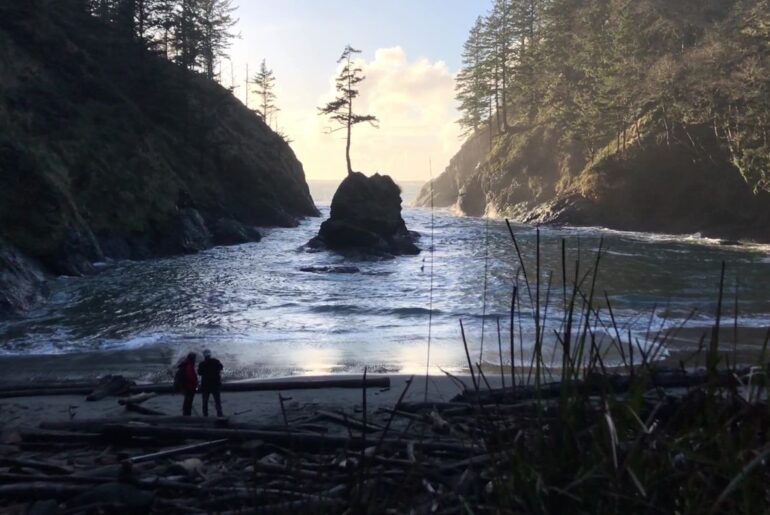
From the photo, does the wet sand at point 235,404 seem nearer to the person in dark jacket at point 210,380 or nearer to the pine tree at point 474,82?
the person in dark jacket at point 210,380

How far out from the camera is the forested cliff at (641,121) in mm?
40125

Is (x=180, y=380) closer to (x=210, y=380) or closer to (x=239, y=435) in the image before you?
(x=210, y=380)

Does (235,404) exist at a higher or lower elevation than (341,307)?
higher

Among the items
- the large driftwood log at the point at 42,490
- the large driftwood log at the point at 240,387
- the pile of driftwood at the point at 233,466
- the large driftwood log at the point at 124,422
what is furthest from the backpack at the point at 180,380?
the large driftwood log at the point at 42,490

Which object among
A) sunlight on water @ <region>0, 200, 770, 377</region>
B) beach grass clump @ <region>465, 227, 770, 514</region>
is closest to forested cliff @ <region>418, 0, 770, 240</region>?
sunlight on water @ <region>0, 200, 770, 377</region>

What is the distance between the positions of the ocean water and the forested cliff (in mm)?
9309

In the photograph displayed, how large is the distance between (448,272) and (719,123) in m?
25.3

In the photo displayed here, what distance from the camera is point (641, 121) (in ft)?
164

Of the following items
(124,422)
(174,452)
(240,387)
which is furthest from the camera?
(240,387)

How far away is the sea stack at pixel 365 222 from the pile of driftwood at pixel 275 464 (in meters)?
29.3

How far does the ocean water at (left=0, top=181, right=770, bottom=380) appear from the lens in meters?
14.1

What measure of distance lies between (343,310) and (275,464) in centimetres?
1691

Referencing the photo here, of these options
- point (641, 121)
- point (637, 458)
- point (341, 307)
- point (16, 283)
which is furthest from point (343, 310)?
point (641, 121)

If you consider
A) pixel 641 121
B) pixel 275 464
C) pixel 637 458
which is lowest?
pixel 275 464
